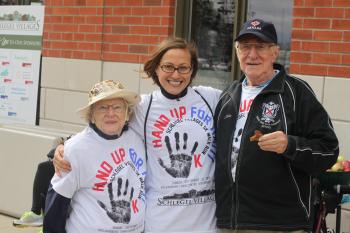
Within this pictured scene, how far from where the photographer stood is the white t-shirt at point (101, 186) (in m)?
3.26

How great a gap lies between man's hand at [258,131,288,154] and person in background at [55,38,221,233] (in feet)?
1.44

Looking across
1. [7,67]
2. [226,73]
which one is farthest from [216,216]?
[7,67]

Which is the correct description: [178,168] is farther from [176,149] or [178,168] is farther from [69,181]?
[69,181]

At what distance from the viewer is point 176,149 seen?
11.1 feet

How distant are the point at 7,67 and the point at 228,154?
5.63 m

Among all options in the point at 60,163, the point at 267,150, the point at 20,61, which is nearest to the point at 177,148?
the point at 267,150

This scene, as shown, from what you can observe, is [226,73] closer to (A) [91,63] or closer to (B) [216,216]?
(A) [91,63]

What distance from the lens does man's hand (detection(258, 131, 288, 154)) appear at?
3.08m

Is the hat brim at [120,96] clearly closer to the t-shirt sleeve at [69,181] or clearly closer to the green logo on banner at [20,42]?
the t-shirt sleeve at [69,181]

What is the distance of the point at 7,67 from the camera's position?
8359 millimetres

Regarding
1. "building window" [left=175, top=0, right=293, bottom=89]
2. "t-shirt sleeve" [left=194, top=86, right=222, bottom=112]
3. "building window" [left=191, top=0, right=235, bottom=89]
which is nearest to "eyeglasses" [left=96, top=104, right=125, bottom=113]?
"t-shirt sleeve" [left=194, top=86, right=222, bottom=112]

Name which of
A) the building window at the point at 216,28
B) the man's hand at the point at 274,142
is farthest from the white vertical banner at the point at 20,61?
the man's hand at the point at 274,142

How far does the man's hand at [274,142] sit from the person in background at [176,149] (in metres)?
0.44

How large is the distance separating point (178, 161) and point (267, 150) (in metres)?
0.50
